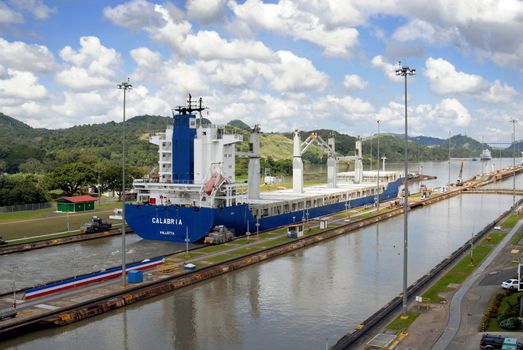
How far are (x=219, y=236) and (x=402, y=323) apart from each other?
69.6ft

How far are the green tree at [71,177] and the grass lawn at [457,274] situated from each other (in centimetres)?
5329

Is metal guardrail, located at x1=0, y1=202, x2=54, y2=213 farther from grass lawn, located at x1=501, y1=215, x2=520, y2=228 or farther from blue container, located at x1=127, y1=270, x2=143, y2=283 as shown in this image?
grass lawn, located at x1=501, y1=215, x2=520, y2=228

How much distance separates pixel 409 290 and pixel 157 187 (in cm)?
2490

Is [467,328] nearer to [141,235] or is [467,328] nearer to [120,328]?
[120,328]

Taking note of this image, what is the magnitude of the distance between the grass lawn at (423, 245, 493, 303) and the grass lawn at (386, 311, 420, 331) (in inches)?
107

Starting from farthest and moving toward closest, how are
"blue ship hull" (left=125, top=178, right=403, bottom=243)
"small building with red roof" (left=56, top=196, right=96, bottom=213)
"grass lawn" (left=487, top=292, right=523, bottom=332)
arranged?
"small building with red roof" (left=56, top=196, right=96, bottom=213)
"blue ship hull" (left=125, top=178, right=403, bottom=243)
"grass lawn" (left=487, top=292, right=523, bottom=332)

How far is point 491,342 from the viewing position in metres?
18.0

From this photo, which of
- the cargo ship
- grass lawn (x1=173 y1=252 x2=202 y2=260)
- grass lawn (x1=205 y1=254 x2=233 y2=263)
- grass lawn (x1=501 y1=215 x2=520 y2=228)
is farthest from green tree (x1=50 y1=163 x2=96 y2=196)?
grass lawn (x1=501 y1=215 x2=520 y2=228)

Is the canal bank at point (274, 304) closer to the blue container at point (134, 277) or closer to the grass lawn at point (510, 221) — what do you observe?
the blue container at point (134, 277)

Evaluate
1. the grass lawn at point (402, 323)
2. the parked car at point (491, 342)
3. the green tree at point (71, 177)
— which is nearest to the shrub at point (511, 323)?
the parked car at point (491, 342)

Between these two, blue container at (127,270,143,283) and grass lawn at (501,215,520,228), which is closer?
blue container at (127,270,143,283)

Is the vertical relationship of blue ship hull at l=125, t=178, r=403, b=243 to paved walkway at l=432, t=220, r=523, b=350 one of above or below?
above

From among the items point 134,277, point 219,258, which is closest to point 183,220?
point 219,258

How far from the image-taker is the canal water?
21828mm
